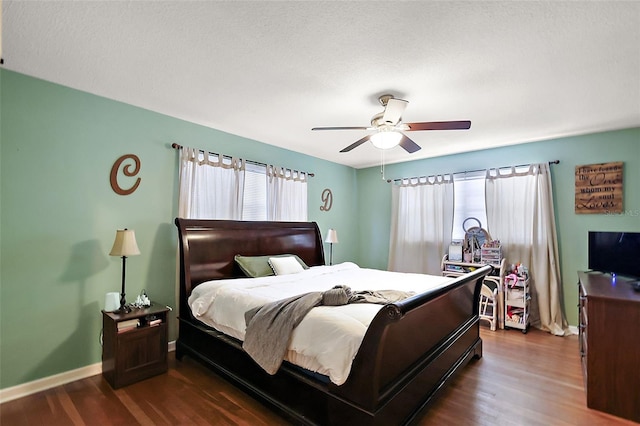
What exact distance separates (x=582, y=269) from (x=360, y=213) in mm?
3405

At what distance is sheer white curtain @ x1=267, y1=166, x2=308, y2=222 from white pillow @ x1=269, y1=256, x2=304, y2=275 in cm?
80

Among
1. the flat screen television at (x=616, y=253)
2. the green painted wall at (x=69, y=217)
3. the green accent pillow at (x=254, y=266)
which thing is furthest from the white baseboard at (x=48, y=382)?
the flat screen television at (x=616, y=253)

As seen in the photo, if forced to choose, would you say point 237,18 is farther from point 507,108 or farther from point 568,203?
point 568,203

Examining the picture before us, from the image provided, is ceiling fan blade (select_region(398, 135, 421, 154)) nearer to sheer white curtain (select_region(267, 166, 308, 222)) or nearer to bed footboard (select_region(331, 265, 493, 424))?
bed footboard (select_region(331, 265, 493, 424))

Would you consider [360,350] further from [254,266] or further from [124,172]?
[124,172]

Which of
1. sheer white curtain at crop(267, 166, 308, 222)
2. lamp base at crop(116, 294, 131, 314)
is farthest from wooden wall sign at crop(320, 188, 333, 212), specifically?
lamp base at crop(116, 294, 131, 314)

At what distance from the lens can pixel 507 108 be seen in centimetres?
322

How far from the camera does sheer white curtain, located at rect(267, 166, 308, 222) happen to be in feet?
14.8

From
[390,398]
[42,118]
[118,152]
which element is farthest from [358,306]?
[42,118]

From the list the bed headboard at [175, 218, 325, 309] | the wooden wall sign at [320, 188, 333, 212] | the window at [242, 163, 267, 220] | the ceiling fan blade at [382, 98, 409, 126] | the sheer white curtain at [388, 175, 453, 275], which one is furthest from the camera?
the wooden wall sign at [320, 188, 333, 212]

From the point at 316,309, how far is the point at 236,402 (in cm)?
108

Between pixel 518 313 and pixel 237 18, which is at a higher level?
pixel 237 18

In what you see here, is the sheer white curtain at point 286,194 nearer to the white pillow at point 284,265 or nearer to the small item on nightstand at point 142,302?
the white pillow at point 284,265

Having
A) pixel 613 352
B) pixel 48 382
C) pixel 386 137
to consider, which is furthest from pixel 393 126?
pixel 48 382
